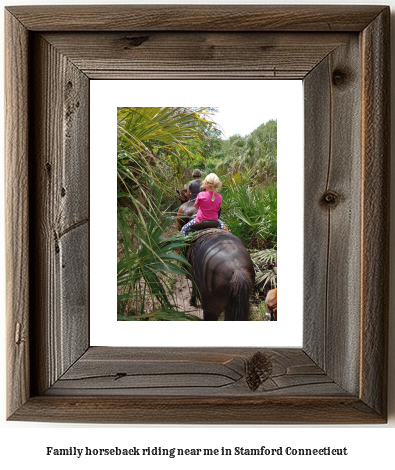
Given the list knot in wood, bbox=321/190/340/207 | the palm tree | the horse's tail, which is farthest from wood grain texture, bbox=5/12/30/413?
knot in wood, bbox=321/190/340/207

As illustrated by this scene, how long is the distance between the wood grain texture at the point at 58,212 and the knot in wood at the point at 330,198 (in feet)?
0.96

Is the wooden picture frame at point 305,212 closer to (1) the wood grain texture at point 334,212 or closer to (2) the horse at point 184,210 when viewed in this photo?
(1) the wood grain texture at point 334,212

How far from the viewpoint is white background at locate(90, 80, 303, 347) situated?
1.94ft

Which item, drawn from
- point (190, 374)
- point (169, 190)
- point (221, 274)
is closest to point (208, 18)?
point (169, 190)

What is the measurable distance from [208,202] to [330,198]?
150 mm

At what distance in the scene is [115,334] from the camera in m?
0.60

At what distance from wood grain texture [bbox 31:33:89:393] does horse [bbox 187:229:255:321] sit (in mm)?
142

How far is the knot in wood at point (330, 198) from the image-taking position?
585 mm

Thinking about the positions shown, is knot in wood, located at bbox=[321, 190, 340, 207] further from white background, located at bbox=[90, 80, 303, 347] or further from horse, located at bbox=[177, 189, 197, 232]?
horse, located at bbox=[177, 189, 197, 232]
